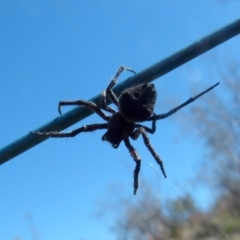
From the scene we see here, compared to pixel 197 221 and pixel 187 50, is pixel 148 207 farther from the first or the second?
pixel 187 50

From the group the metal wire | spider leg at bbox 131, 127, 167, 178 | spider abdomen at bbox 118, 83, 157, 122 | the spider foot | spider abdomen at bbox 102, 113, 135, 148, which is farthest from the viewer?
the spider foot

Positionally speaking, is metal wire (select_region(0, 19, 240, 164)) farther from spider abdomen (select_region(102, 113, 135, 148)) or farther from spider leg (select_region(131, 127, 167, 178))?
spider leg (select_region(131, 127, 167, 178))

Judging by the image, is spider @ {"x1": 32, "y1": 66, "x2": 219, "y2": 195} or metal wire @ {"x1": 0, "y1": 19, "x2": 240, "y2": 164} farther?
spider @ {"x1": 32, "y1": 66, "x2": 219, "y2": 195}

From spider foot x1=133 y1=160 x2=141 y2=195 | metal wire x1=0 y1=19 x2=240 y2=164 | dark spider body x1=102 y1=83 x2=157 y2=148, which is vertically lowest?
metal wire x1=0 y1=19 x2=240 y2=164

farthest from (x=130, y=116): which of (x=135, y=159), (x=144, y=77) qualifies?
(x=144, y=77)

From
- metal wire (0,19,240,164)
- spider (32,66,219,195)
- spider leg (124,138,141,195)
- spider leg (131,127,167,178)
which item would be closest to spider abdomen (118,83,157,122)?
spider (32,66,219,195)

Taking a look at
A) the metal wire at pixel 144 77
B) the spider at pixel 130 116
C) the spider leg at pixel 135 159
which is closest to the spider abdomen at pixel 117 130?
the spider at pixel 130 116
